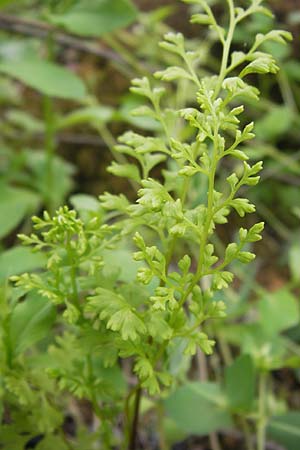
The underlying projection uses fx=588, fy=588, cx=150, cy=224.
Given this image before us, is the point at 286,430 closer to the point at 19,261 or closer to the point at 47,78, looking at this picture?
the point at 19,261

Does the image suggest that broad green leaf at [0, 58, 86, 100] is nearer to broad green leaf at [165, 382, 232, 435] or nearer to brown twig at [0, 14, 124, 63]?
brown twig at [0, 14, 124, 63]

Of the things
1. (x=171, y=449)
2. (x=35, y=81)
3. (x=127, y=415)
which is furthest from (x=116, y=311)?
(x=35, y=81)

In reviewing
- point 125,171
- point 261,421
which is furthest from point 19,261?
point 261,421

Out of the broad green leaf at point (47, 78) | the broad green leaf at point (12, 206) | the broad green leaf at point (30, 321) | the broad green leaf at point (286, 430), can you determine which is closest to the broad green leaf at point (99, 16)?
the broad green leaf at point (47, 78)

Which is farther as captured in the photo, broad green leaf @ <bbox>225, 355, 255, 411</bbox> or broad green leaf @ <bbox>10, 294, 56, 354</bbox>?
broad green leaf @ <bbox>225, 355, 255, 411</bbox>

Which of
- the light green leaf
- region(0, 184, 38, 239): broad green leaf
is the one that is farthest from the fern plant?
region(0, 184, 38, 239): broad green leaf

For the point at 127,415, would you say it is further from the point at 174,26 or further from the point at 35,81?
the point at 174,26

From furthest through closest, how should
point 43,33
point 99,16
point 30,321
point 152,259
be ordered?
point 43,33
point 99,16
point 30,321
point 152,259
